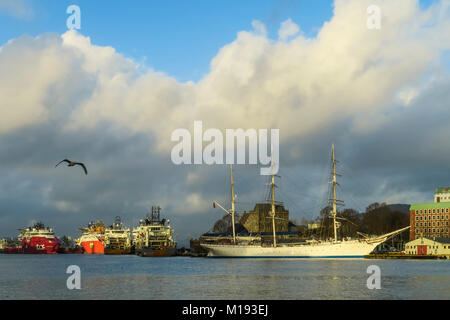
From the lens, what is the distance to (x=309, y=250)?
456 ft

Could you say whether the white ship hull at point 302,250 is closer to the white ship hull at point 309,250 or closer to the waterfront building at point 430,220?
the white ship hull at point 309,250

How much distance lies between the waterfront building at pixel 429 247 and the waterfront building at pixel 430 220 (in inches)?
1699

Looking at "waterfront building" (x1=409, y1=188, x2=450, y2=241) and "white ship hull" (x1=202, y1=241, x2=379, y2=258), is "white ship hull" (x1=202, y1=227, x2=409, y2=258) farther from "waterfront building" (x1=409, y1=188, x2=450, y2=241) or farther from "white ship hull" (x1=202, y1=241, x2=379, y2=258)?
"waterfront building" (x1=409, y1=188, x2=450, y2=241)

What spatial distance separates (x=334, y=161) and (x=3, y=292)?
107128 millimetres

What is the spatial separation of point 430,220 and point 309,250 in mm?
69225

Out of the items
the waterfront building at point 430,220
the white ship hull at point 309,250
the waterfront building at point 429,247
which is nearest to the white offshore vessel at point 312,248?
the white ship hull at point 309,250

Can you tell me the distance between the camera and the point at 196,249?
19575cm

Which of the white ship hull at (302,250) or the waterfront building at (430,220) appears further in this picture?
the waterfront building at (430,220)

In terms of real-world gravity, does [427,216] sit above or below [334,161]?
below

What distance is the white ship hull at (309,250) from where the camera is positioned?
13388 centimetres

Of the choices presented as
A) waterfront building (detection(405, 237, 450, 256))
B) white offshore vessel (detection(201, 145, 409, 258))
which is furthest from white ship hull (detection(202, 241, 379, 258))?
waterfront building (detection(405, 237, 450, 256))

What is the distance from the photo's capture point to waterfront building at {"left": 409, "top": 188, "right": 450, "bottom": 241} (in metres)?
184
